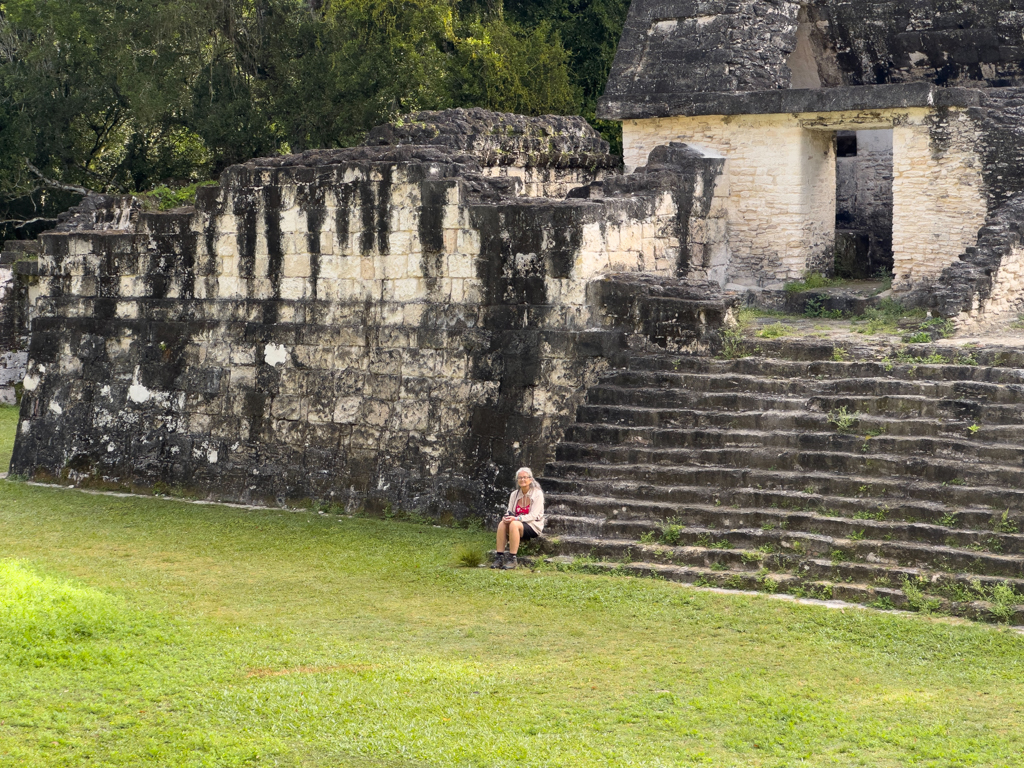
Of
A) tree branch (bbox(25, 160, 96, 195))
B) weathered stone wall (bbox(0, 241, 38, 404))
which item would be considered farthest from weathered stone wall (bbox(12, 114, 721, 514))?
tree branch (bbox(25, 160, 96, 195))

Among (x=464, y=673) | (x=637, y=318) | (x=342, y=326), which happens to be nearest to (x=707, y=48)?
(x=637, y=318)

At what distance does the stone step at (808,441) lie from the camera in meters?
9.30

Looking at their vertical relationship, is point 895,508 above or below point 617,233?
below

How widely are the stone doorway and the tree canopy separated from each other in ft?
21.2

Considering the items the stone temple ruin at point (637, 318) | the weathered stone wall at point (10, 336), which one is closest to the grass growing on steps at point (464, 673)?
the stone temple ruin at point (637, 318)

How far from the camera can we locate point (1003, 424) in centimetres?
936

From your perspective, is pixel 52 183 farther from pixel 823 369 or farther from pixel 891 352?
pixel 891 352

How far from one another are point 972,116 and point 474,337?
5647 mm

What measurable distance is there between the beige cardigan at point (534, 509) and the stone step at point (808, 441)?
888mm

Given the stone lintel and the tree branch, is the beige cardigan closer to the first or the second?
the stone lintel

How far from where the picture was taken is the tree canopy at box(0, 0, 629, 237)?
2264 cm

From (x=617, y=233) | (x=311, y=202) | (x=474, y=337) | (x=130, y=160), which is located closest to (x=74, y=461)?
(x=311, y=202)

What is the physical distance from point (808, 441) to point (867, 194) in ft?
25.9

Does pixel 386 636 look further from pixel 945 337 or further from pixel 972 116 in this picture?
pixel 972 116
